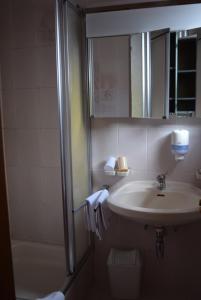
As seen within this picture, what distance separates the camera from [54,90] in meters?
2.18

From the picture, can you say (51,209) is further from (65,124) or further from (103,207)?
(65,124)

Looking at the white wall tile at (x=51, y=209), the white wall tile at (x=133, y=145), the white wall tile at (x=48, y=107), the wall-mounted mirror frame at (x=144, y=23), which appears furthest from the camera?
the white wall tile at (x=51, y=209)

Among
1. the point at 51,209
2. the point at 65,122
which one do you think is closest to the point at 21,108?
the point at 65,122

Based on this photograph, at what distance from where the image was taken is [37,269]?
225cm

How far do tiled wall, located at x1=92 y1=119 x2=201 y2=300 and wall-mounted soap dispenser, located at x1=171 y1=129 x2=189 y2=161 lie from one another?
0.08 meters

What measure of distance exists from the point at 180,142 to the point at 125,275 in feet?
3.17

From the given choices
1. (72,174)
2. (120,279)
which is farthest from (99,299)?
(72,174)

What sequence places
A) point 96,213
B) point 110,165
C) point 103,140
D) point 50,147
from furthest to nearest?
point 50,147 → point 103,140 → point 110,165 → point 96,213

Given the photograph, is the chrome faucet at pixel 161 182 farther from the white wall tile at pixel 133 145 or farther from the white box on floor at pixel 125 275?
the white box on floor at pixel 125 275

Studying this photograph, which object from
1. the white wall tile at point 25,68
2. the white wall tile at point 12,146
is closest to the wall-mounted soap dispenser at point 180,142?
the white wall tile at point 25,68

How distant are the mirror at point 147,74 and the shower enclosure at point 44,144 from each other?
0.13 metres

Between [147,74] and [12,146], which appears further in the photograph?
[12,146]

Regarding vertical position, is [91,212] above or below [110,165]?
below

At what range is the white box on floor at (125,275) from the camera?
2.07m
